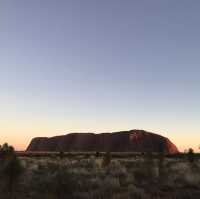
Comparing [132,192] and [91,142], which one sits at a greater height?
[91,142]

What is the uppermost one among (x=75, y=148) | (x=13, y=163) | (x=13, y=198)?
(x=75, y=148)

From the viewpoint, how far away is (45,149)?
621 feet

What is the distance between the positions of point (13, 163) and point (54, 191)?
2.46 m

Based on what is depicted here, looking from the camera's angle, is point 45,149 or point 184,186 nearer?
point 184,186

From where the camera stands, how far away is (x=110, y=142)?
544 feet

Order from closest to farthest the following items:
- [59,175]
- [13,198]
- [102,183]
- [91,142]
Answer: [13,198], [59,175], [102,183], [91,142]

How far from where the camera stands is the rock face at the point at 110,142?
518ft

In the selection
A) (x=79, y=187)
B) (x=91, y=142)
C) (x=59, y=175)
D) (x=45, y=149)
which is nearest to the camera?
(x=59, y=175)

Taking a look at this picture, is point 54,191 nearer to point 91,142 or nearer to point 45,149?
point 91,142

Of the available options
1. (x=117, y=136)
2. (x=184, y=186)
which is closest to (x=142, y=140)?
(x=117, y=136)

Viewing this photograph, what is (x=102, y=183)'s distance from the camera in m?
18.0

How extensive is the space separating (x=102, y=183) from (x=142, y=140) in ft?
476

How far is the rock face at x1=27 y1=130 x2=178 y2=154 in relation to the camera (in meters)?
158

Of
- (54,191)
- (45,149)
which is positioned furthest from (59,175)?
(45,149)
